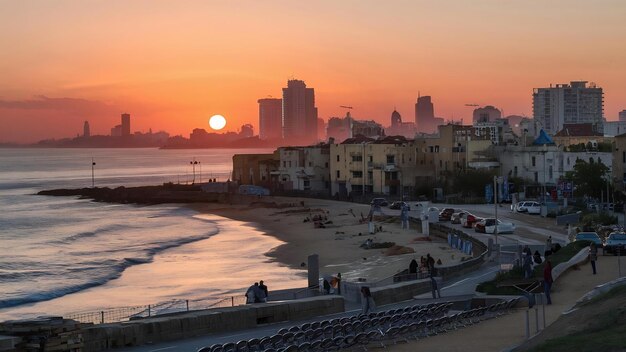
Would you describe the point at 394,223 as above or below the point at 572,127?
below

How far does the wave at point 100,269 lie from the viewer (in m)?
38.8

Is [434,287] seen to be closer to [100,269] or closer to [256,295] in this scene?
[256,295]

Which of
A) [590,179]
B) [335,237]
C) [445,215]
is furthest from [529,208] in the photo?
[335,237]

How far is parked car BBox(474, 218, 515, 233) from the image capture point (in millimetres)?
47125

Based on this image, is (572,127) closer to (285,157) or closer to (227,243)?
(285,157)

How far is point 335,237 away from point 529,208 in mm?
11993

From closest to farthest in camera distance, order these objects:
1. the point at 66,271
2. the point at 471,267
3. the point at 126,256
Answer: the point at 471,267 → the point at 66,271 → the point at 126,256

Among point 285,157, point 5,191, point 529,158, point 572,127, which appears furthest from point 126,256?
point 5,191

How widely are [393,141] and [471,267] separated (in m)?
61.8

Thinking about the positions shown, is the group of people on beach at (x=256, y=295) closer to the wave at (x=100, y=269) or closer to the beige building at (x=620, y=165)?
the wave at (x=100, y=269)

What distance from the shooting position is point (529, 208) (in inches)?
2314

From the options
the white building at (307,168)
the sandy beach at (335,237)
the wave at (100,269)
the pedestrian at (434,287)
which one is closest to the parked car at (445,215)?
the sandy beach at (335,237)

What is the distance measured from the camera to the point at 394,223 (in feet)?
203

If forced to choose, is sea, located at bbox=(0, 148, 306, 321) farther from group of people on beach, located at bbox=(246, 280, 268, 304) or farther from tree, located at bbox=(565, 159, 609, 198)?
tree, located at bbox=(565, 159, 609, 198)
